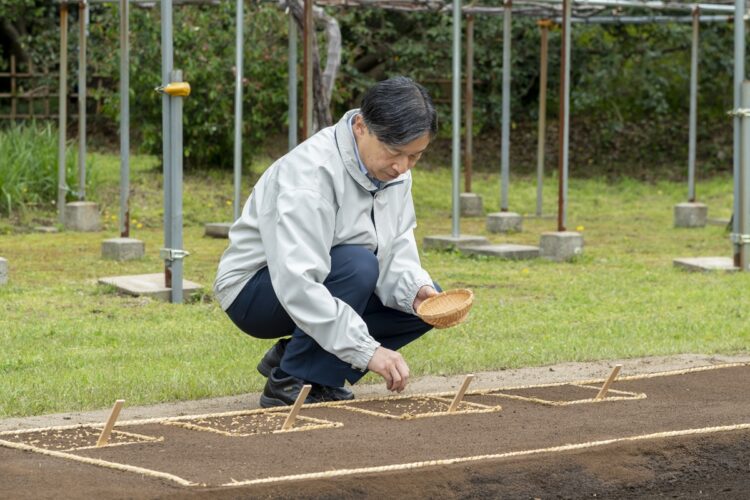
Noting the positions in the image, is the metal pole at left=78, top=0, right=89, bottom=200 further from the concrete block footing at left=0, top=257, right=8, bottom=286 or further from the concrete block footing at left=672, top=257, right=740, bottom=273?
the concrete block footing at left=672, top=257, right=740, bottom=273

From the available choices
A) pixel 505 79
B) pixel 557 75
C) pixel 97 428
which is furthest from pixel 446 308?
pixel 557 75

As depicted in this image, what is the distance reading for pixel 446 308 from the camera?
5.03m

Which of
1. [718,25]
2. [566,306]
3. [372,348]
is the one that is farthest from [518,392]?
[718,25]

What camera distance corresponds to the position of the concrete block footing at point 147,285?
8.52 m

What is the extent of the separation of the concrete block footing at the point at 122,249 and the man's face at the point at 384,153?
6.18m

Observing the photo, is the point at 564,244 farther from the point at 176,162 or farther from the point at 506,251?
the point at 176,162

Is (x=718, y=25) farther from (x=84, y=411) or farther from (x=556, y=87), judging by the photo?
(x=84, y=411)

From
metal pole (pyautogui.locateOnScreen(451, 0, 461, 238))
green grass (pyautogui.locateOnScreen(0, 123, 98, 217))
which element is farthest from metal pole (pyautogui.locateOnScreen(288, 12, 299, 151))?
green grass (pyautogui.locateOnScreen(0, 123, 98, 217))

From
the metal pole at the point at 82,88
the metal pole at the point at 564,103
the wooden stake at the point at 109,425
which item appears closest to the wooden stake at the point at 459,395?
the wooden stake at the point at 109,425

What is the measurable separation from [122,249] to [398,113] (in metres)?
6.46

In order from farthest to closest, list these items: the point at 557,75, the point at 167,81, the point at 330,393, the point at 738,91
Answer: the point at 557,75 → the point at 738,91 → the point at 167,81 → the point at 330,393

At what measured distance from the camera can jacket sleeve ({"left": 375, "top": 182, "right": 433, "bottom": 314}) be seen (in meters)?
5.18

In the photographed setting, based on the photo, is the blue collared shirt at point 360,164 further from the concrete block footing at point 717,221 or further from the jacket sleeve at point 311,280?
the concrete block footing at point 717,221

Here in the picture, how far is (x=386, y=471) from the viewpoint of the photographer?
397 centimetres
